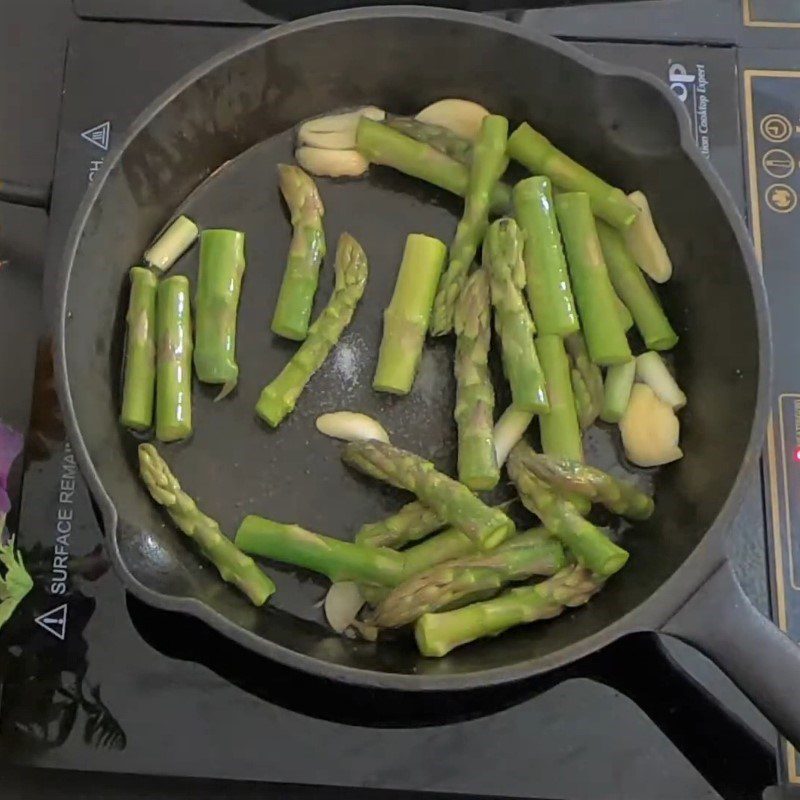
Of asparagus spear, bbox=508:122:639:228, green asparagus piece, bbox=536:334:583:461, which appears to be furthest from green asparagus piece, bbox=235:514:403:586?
asparagus spear, bbox=508:122:639:228

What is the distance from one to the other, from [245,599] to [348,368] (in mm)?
374

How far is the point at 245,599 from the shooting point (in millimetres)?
1423

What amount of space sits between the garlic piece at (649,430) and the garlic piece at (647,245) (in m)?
0.18

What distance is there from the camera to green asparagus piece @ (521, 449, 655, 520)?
1.39 meters

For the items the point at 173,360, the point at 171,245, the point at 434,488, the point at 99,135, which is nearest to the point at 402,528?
the point at 434,488

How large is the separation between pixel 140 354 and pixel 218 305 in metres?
0.13

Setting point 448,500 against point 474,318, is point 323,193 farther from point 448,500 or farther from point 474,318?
point 448,500

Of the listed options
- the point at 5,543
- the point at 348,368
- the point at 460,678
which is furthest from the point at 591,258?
the point at 5,543

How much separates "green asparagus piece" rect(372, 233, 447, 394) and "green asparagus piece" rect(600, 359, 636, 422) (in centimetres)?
28

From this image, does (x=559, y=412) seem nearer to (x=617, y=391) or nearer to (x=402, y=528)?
(x=617, y=391)

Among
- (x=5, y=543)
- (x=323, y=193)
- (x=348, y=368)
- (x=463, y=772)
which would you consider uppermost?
(x=323, y=193)

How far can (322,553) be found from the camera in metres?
1.39

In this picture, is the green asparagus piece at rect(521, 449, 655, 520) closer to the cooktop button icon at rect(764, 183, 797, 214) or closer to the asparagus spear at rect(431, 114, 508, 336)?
the asparagus spear at rect(431, 114, 508, 336)

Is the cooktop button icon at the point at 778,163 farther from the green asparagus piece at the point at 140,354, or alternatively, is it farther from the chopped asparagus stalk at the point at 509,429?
the green asparagus piece at the point at 140,354
